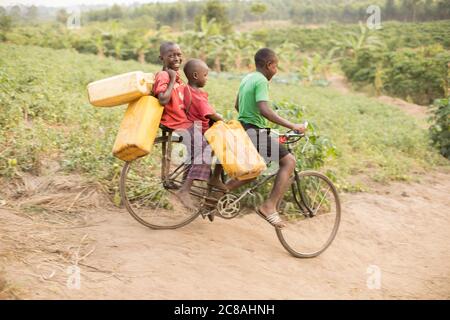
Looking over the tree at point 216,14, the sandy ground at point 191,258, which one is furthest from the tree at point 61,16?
the sandy ground at point 191,258

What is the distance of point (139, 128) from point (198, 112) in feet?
1.84

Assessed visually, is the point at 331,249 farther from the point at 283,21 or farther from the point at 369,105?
the point at 283,21

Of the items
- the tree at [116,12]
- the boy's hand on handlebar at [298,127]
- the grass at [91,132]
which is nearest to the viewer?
the boy's hand on handlebar at [298,127]

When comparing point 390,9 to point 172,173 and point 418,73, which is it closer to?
point 418,73

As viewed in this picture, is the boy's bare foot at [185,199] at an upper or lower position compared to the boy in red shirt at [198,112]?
lower

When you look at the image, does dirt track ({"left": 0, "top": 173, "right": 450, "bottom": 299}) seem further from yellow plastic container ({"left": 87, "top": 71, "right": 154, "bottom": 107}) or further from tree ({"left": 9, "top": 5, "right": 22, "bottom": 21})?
tree ({"left": 9, "top": 5, "right": 22, "bottom": 21})

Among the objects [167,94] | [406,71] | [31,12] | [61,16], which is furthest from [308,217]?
[61,16]

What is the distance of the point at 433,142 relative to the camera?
9.16m

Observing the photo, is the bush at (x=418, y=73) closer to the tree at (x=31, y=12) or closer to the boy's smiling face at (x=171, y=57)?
the boy's smiling face at (x=171, y=57)

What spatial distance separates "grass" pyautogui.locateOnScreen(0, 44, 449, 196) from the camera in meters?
5.19

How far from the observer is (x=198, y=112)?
Result: 4.07m

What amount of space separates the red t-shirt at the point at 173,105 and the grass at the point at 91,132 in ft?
3.95

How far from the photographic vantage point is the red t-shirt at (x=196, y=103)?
4.01 metres
